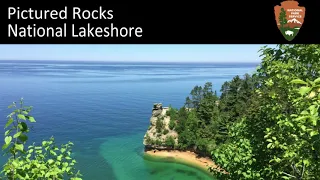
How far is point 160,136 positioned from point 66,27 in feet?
156

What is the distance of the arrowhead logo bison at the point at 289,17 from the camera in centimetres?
443

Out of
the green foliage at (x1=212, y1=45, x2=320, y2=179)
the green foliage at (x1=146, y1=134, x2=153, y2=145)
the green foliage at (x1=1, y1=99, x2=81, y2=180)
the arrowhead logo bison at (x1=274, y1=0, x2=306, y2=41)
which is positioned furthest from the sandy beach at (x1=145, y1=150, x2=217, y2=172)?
the arrowhead logo bison at (x1=274, y1=0, x2=306, y2=41)

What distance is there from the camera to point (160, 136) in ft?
167

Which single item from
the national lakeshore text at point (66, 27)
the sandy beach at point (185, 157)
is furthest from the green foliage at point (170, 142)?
the national lakeshore text at point (66, 27)

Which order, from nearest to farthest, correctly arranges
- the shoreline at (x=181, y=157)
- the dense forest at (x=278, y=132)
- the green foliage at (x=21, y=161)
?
the green foliage at (x=21, y=161) < the dense forest at (x=278, y=132) < the shoreline at (x=181, y=157)

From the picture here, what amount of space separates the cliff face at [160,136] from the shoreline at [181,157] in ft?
3.20

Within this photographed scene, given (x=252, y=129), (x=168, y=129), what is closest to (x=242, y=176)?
(x=252, y=129)

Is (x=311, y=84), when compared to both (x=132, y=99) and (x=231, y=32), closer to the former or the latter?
(x=231, y=32)

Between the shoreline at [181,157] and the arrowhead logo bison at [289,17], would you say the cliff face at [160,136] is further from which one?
the arrowhead logo bison at [289,17]

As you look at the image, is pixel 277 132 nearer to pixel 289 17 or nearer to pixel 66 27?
pixel 289 17

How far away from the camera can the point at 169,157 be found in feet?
157

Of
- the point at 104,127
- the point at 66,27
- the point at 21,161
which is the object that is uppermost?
the point at 66,27

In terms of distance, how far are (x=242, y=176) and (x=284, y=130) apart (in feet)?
6.25

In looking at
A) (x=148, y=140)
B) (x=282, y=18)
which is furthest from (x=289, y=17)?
(x=148, y=140)
